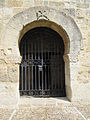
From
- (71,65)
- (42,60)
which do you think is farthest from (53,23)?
(42,60)

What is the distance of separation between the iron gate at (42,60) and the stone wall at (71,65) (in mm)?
1117

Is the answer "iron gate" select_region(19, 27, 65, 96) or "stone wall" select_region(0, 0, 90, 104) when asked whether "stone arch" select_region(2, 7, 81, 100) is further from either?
"iron gate" select_region(19, 27, 65, 96)

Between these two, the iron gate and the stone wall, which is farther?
the iron gate

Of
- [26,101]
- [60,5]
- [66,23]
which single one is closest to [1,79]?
[26,101]

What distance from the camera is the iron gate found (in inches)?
230

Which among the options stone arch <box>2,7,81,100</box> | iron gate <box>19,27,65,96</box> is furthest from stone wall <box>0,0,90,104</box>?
iron gate <box>19,27,65,96</box>

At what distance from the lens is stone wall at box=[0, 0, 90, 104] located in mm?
4629

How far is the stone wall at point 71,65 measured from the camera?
463 centimetres

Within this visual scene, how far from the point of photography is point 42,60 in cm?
587

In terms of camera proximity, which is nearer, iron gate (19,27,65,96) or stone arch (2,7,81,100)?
stone arch (2,7,81,100)

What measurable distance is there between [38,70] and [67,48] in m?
1.61

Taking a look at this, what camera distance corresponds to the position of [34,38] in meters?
6.12

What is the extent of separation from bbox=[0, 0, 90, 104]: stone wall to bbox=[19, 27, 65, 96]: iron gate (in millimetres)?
1117

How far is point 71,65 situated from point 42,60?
54.9 inches
